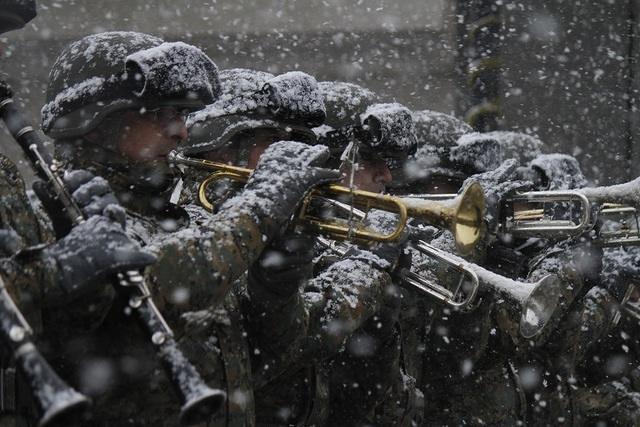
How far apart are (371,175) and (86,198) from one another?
246 cm

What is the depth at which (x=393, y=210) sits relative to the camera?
11.2 ft

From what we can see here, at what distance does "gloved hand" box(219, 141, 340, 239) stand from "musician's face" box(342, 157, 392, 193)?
1.61 meters

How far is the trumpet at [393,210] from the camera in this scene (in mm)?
3348

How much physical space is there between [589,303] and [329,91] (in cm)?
226

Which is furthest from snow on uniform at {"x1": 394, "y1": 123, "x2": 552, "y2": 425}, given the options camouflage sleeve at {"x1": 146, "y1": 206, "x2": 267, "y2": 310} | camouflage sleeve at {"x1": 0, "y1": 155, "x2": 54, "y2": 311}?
camouflage sleeve at {"x1": 0, "y1": 155, "x2": 54, "y2": 311}

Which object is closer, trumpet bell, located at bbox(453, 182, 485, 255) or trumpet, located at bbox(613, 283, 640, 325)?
trumpet bell, located at bbox(453, 182, 485, 255)

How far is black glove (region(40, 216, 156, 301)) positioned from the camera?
8.13 ft

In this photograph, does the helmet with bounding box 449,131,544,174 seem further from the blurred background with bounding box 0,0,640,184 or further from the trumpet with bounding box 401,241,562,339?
the blurred background with bounding box 0,0,640,184

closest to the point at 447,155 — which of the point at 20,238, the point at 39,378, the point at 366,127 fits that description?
the point at 366,127

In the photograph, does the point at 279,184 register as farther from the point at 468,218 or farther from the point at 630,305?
the point at 630,305

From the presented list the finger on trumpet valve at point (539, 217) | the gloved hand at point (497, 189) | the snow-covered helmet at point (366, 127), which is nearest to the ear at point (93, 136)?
the snow-covered helmet at point (366, 127)

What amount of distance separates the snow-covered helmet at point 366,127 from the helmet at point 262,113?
0.60m

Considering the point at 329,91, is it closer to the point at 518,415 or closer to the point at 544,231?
the point at 544,231

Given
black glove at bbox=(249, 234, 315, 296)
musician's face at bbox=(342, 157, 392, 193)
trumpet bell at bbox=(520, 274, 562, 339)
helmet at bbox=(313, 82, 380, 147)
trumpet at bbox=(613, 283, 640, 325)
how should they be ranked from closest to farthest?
black glove at bbox=(249, 234, 315, 296)
trumpet bell at bbox=(520, 274, 562, 339)
musician's face at bbox=(342, 157, 392, 193)
helmet at bbox=(313, 82, 380, 147)
trumpet at bbox=(613, 283, 640, 325)
